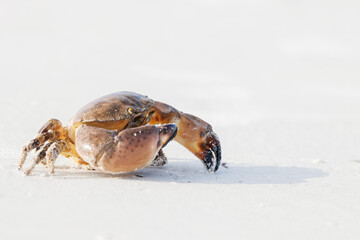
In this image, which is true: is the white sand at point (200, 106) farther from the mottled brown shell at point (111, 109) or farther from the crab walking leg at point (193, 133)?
the mottled brown shell at point (111, 109)

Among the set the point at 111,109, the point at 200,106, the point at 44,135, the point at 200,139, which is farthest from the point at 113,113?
the point at 200,106

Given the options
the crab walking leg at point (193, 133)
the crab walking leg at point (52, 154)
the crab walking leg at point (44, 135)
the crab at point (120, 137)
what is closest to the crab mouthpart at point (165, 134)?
the crab at point (120, 137)

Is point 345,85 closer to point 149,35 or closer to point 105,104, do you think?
point 149,35

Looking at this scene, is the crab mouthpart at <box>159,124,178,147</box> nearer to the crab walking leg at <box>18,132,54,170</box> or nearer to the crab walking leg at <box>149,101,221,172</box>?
Answer: the crab walking leg at <box>149,101,221,172</box>

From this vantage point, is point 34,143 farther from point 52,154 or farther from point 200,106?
point 200,106

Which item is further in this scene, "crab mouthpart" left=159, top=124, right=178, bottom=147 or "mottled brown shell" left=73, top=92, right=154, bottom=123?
"mottled brown shell" left=73, top=92, right=154, bottom=123

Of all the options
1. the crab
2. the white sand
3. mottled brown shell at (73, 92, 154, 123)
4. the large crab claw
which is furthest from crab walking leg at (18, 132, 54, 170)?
the large crab claw
